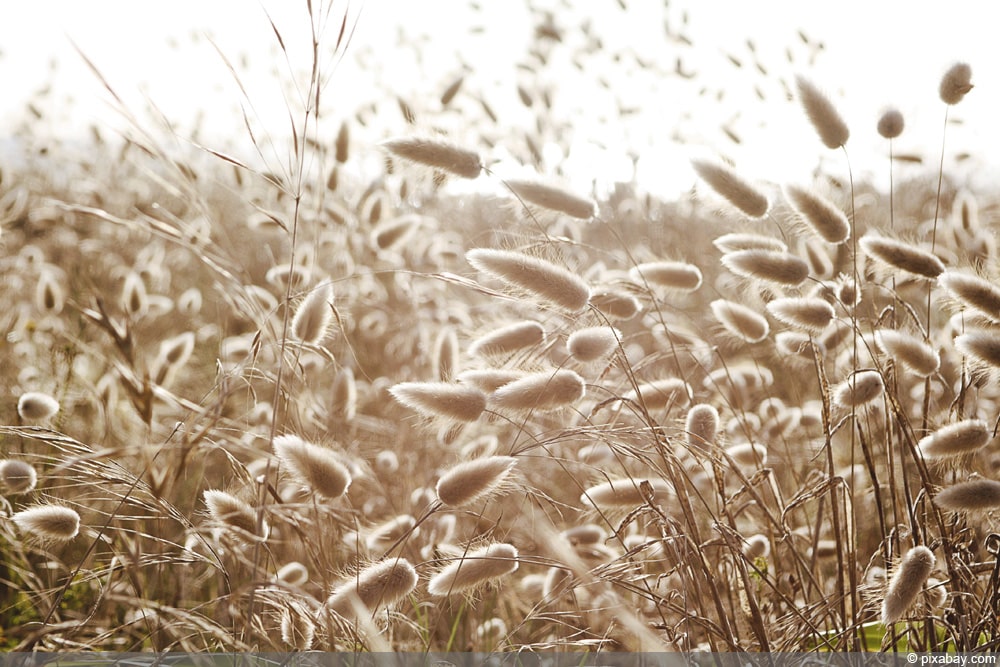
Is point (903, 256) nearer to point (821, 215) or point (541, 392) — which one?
point (821, 215)

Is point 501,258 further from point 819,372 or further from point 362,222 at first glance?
point 362,222

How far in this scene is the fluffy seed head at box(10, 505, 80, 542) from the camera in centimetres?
91

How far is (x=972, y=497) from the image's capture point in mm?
881

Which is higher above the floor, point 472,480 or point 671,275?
point 671,275

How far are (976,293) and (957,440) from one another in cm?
20

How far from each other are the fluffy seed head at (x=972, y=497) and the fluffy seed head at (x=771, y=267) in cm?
34

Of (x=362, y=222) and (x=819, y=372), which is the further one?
(x=362, y=222)

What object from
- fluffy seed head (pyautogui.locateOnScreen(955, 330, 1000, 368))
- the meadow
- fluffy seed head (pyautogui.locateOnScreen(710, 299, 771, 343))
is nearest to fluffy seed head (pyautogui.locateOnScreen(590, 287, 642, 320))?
the meadow

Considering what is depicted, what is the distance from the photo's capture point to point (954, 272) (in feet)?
3.33

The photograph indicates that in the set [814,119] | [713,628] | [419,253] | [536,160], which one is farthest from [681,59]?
[713,628]

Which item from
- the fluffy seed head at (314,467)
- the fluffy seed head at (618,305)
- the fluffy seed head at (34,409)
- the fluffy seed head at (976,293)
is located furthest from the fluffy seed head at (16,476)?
the fluffy seed head at (976,293)

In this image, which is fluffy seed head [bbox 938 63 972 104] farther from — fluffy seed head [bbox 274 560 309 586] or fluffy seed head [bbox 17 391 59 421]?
fluffy seed head [bbox 17 391 59 421]

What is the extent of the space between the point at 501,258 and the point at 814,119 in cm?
57

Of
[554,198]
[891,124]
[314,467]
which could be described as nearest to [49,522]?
[314,467]
